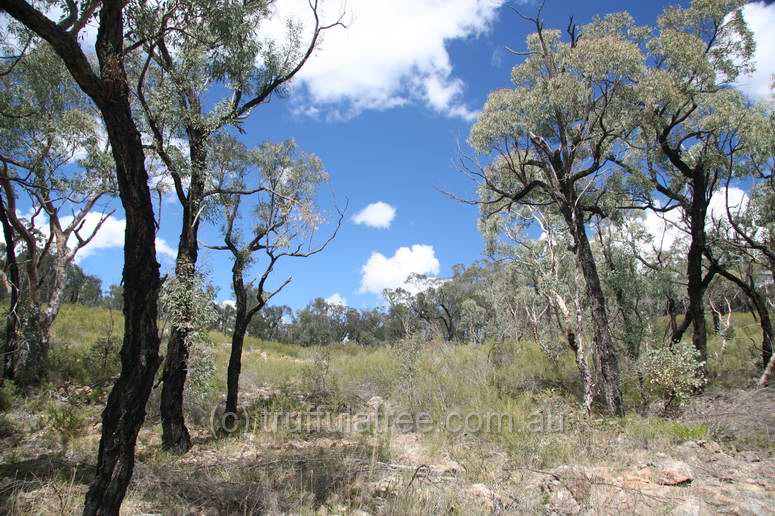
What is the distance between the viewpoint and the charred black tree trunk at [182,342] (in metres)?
9.14

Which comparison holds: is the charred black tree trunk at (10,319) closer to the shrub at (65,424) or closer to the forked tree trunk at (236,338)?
the shrub at (65,424)

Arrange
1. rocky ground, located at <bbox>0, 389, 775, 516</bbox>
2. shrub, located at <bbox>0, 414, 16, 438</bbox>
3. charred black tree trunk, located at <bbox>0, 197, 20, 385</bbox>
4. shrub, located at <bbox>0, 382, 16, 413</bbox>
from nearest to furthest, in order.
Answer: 1. rocky ground, located at <bbox>0, 389, 775, 516</bbox>
2. shrub, located at <bbox>0, 414, 16, 438</bbox>
3. shrub, located at <bbox>0, 382, 16, 413</bbox>
4. charred black tree trunk, located at <bbox>0, 197, 20, 385</bbox>

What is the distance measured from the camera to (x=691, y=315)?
13.1 metres

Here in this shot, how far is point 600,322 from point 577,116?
4940mm

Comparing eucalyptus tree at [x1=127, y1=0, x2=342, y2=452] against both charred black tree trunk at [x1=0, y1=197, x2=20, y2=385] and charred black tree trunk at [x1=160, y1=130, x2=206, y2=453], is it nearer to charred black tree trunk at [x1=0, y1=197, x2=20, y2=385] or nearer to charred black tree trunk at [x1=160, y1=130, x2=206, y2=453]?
charred black tree trunk at [x1=160, y1=130, x2=206, y2=453]

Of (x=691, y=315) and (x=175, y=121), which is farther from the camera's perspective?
(x=691, y=315)

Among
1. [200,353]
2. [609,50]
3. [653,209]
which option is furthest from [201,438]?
[653,209]

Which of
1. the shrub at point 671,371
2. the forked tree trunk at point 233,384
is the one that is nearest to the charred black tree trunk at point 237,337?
the forked tree trunk at point 233,384

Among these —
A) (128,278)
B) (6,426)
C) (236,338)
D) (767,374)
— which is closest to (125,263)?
(128,278)

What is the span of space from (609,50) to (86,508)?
11.9 metres

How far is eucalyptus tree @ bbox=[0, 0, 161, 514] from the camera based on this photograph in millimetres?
4254

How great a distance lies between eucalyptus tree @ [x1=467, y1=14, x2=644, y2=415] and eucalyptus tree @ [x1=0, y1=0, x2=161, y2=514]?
30.6 feet

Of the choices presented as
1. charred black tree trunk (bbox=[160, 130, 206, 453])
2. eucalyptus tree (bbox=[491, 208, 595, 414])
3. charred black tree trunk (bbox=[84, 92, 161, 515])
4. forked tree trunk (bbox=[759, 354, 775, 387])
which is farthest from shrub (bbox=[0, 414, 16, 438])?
forked tree trunk (bbox=[759, 354, 775, 387])

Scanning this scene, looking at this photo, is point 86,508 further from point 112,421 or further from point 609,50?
point 609,50
